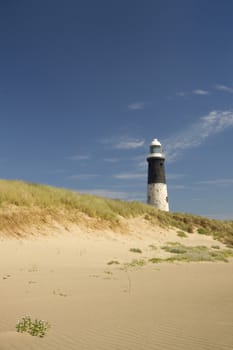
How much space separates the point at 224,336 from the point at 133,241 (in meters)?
18.3

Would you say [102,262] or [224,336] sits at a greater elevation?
[102,262]

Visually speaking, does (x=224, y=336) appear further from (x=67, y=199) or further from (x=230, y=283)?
(x=67, y=199)

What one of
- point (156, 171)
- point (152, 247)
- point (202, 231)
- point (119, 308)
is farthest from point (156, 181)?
point (119, 308)

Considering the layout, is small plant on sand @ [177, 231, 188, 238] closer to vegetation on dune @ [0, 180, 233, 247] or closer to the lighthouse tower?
vegetation on dune @ [0, 180, 233, 247]

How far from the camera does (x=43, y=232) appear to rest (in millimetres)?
18266

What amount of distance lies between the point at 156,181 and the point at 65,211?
893 inches

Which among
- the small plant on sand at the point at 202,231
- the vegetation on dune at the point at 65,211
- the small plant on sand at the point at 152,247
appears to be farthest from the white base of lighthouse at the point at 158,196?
the small plant on sand at the point at 152,247

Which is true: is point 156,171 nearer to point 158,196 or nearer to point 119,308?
point 158,196

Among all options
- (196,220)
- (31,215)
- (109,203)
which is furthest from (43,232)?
(196,220)

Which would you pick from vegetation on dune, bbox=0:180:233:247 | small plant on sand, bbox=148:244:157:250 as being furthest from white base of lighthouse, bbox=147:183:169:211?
small plant on sand, bbox=148:244:157:250

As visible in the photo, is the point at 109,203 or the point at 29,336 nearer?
the point at 29,336

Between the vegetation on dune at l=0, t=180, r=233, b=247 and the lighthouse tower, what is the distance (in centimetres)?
927

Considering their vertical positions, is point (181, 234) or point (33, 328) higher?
point (181, 234)

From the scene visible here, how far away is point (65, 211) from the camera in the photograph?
21.5 m
